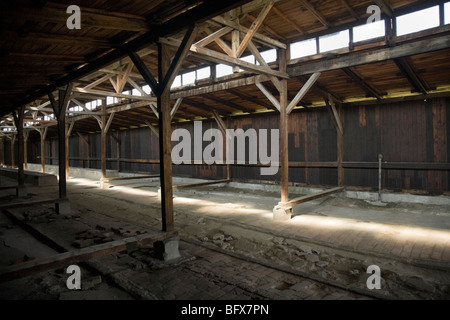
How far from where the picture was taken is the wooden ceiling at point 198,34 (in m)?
3.91

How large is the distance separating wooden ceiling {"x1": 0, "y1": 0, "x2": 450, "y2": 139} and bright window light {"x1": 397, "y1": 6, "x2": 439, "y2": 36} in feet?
0.48

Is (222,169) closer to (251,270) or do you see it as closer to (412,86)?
(412,86)

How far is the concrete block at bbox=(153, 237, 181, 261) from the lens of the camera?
4.63 meters

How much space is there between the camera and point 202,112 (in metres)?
13.4

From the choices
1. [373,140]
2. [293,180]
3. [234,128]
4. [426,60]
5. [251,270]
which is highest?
[426,60]

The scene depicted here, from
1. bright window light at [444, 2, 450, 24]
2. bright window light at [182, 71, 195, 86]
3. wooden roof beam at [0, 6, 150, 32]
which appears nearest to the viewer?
wooden roof beam at [0, 6, 150, 32]

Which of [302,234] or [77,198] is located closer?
[302,234]

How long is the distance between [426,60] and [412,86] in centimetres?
177

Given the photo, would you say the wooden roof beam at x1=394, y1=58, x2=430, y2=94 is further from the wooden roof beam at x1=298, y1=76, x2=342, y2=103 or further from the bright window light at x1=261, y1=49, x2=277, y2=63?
the bright window light at x1=261, y1=49, x2=277, y2=63

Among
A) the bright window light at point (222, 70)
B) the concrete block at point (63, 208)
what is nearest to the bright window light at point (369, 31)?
the bright window light at point (222, 70)

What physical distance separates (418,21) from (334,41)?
1.87 metres

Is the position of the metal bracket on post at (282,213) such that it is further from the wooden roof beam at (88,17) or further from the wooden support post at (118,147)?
the wooden support post at (118,147)

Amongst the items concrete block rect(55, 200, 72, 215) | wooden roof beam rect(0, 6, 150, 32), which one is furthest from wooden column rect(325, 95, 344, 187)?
concrete block rect(55, 200, 72, 215)
